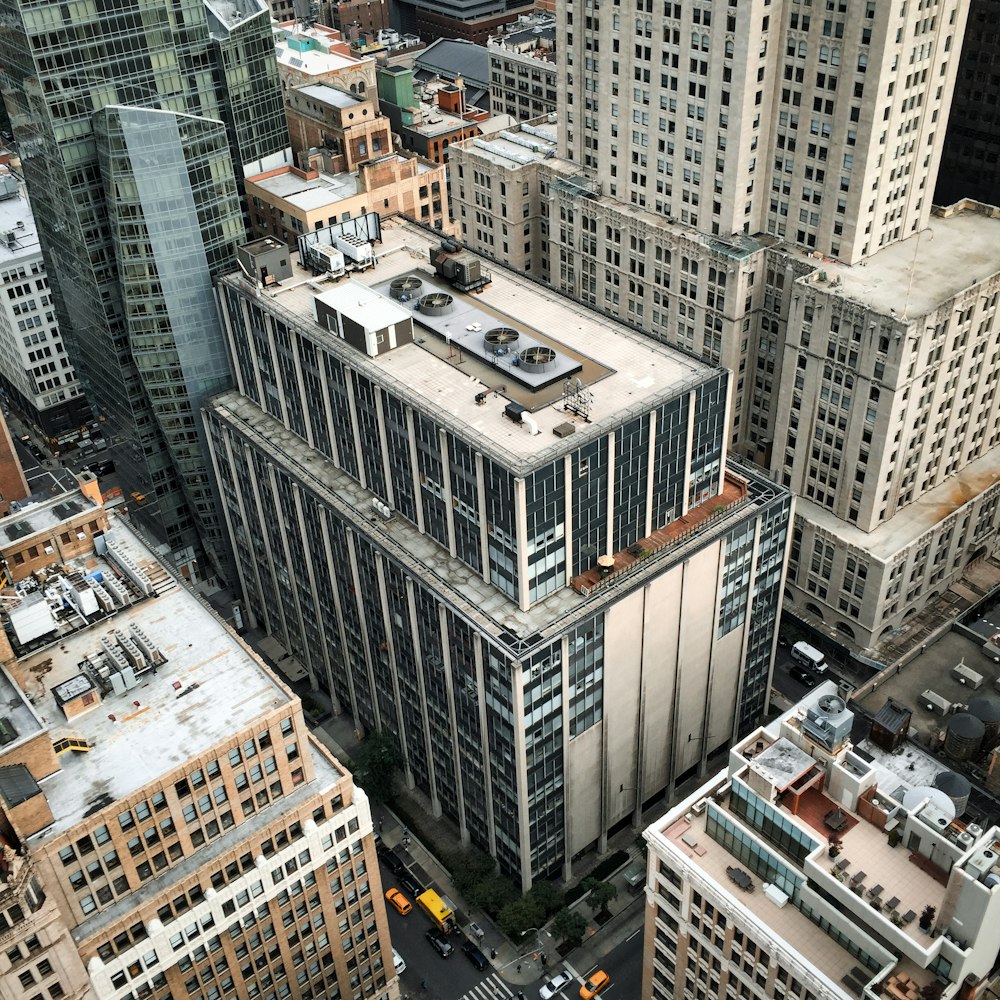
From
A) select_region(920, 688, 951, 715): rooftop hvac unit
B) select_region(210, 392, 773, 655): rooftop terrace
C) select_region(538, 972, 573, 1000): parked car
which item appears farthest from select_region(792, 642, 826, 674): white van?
select_region(538, 972, 573, 1000): parked car

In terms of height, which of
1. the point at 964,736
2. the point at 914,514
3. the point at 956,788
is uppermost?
the point at 956,788

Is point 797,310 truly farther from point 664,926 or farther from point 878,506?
point 664,926

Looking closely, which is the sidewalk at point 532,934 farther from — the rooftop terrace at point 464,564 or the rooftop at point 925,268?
the rooftop at point 925,268

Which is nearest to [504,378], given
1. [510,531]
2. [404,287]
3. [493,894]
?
[510,531]

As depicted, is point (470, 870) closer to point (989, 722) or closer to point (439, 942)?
point (439, 942)

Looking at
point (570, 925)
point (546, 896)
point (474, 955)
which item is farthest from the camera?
point (474, 955)
